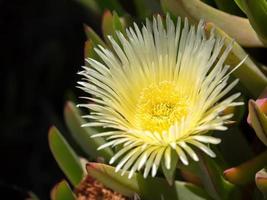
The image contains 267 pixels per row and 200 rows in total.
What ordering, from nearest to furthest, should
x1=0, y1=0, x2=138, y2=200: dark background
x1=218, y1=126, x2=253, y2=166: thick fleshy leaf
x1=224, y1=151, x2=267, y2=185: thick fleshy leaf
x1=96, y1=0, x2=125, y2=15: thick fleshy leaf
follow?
x1=224, y1=151, x2=267, y2=185: thick fleshy leaf → x1=218, y1=126, x2=253, y2=166: thick fleshy leaf → x1=96, y1=0, x2=125, y2=15: thick fleshy leaf → x1=0, y1=0, x2=138, y2=200: dark background

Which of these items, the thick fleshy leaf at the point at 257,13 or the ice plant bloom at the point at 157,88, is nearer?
the ice plant bloom at the point at 157,88

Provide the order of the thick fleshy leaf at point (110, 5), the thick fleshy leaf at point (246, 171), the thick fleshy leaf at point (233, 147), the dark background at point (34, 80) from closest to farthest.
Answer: the thick fleshy leaf at point (246, 171), the thick fleshy leaf at point (233, 147), the thick fleshy leaf at point (110, 5), the dark background at point (34, 80)

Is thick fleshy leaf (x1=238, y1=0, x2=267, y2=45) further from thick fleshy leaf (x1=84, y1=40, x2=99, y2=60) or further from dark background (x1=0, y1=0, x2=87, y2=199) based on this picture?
dark background (x1=0, y1=0, x2=87, y2=199)

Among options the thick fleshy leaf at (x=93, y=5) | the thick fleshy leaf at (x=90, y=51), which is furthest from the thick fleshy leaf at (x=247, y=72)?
the thick fleshy leaf at (x=93, y=5)

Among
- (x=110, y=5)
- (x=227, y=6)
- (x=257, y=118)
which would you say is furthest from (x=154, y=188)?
(x=110, y=5)

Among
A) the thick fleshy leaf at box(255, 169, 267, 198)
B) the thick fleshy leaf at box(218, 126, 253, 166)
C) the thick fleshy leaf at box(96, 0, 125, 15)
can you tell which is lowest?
the thick fleshy leaf at box(255, 169, 267, 198)

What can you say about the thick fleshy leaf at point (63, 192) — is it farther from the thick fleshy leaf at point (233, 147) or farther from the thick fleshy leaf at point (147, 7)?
the thick fleshy leaf at point (147, 7)

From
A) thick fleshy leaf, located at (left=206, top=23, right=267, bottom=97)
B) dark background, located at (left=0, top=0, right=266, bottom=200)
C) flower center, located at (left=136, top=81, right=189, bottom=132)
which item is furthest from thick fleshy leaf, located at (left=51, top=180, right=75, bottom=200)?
Result: dark background, located at (left=0, top=0, right=266, bottom=200)
